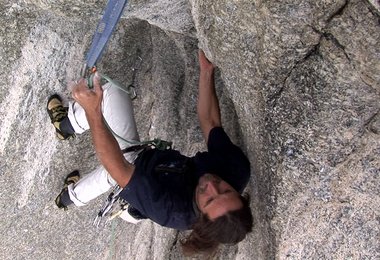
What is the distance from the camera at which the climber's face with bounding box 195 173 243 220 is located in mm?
3539

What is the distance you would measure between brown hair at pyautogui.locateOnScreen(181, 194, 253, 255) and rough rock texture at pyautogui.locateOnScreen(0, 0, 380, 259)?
154 mm

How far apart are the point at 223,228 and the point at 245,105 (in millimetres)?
878

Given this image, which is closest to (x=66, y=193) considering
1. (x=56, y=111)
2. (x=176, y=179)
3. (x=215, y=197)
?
(x=56, y=111)

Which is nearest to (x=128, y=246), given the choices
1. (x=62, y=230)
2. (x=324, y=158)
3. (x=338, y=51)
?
(x=62, y=230)

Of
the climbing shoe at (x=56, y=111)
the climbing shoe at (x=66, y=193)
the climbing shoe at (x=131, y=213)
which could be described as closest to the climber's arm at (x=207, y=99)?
the climbing shoe at (x=131, y=213)

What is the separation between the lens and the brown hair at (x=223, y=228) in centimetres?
355

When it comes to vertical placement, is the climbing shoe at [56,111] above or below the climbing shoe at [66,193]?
above

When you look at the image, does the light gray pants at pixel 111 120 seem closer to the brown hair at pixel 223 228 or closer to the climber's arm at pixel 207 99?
the climber's arm at pixel 207 99

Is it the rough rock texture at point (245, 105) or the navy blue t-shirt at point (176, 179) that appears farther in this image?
the navy blue t-shirt at point (176, 179)

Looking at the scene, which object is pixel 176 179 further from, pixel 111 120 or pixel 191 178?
pixel 111 120

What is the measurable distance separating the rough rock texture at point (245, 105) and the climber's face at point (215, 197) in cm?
23

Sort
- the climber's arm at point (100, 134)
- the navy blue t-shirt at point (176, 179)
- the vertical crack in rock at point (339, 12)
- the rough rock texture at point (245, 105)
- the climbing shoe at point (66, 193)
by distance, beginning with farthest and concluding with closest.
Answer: the climbing shoe at point (66, 193) → the navy blue t-shirt at point (176, 179) → the climber's arm at point (100, 134) → the rough rock texture at point (245, 105) → the vertical crack in rock at point (339, 12)

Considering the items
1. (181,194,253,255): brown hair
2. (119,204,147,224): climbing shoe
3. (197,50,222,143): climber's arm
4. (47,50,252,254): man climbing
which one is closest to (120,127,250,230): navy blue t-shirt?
(47,50,252,254): man climbing

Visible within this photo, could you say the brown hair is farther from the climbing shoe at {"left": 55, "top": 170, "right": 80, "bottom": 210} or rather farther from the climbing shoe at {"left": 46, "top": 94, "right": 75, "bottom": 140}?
the climbing shoe at {"left": 55, "top": 170, "right": 80, "bottom": 210}
